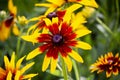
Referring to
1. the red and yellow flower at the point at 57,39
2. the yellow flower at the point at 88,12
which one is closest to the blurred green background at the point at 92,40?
the yellow flower at the point at 88,12

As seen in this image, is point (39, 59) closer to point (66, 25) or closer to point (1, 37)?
point (1, 37)

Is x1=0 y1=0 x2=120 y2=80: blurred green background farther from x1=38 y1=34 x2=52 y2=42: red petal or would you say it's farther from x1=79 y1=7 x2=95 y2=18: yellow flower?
x1=38 y1=34 x2=52 y2=42: red petal

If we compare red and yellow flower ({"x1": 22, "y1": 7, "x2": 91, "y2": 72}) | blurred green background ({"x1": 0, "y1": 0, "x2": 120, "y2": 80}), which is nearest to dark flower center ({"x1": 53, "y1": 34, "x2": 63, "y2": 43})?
red and yellow flower ({"x1": 22, "y1": 7, "x2": 91, "y2": 72})

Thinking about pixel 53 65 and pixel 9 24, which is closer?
pixel 53 65

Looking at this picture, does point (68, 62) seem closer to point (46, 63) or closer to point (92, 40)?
point (46, 63)

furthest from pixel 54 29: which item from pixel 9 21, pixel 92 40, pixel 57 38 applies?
pixel 92 40
